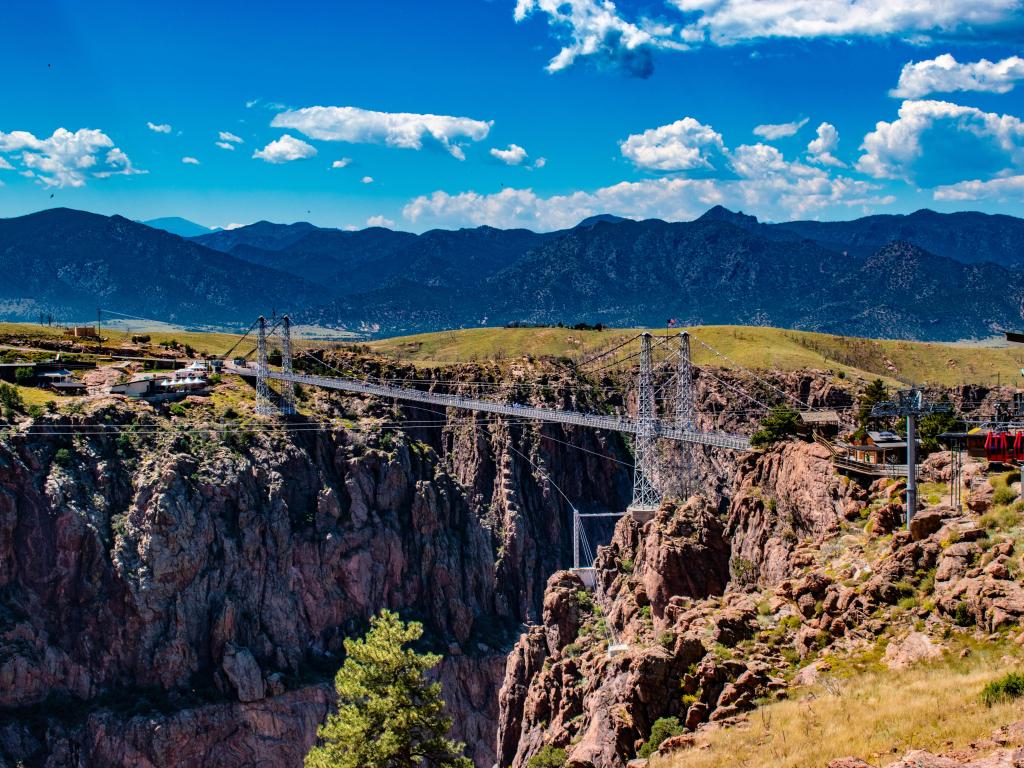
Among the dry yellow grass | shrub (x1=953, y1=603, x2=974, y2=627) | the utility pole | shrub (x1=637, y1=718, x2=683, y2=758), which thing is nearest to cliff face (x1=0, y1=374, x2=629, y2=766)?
the utility pole

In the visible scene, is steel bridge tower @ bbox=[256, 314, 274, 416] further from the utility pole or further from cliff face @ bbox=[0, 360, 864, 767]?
the utility pole

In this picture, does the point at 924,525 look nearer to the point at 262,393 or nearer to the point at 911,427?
the point at 911,427

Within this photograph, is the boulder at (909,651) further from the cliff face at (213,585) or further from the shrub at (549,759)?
the cliff face at (213,585)

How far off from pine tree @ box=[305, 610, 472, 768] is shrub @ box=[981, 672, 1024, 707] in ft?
69.8

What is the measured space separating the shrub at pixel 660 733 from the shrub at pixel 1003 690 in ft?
27.8

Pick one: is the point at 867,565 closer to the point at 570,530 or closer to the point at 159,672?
the point at 159,672

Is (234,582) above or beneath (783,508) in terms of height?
beneath

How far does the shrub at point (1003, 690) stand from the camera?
815 inches

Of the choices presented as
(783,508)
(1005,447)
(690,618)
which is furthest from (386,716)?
(1005,447)

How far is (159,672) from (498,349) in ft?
372

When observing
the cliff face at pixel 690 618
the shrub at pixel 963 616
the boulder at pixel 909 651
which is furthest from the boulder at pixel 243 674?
the shrub at pixel 963 616

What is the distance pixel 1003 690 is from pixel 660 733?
31.1 ft

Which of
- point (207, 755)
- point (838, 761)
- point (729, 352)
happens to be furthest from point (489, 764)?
point (729, 352)

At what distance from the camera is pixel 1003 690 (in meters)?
20.8
